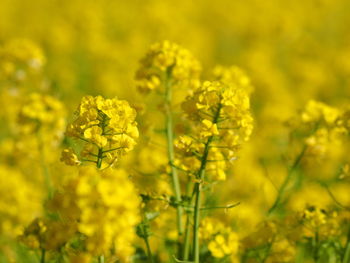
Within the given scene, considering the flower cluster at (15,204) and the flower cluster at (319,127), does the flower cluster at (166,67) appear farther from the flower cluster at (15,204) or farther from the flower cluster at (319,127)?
the flower cluster at (15,204)

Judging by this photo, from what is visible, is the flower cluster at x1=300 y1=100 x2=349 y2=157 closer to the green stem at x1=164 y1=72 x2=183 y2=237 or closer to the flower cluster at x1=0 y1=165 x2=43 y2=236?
the green stem at x1=164 y1=72 x2=183 y2=237

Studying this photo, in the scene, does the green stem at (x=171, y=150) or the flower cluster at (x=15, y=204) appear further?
the flower cluster at (x=15, y=204)

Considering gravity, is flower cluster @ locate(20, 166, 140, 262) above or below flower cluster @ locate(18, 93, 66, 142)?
below

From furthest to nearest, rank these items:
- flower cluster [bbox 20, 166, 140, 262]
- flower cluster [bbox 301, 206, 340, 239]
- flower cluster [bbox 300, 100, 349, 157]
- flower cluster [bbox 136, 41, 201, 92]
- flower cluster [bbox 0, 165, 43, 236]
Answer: flower cluster [bbox 0, 165, 43, 236] < flower cluster [bbox 300, 100, 349, 157] < flower cluster [bbox 136, 41, 201, 92] < flower cluster [bbox 301, 206, 340, 239] < flower cluster [bbox 20, 166, 140, 262]

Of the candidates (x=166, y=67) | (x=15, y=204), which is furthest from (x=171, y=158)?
(x=15, y=204)

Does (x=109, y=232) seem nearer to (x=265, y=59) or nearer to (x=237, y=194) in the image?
(x=237, y=194)

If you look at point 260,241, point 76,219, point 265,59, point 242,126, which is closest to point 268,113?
point 265,59

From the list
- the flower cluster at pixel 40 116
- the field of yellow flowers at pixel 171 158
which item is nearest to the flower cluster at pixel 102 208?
the field of yellow flowers at pixel 171 158

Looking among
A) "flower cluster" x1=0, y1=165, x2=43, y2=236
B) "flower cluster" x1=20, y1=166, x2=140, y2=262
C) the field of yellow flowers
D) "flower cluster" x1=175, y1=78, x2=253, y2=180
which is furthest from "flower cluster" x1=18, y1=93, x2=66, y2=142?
"flower cluster" x1=20, y1=166, x2=140, y2=262

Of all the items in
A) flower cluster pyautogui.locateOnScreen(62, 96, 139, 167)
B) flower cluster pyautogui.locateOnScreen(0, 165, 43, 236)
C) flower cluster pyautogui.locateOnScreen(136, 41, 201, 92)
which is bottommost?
flower cluster pyautogui.locateOnScreen(62, 96, 139, 167)
